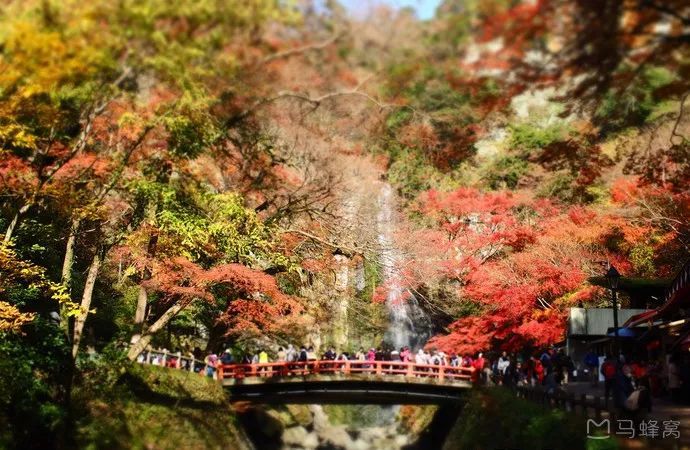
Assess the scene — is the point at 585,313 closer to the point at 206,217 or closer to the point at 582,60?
the point at 206,217

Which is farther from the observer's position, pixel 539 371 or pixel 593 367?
pixel 593 367

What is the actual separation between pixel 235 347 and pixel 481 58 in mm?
24474

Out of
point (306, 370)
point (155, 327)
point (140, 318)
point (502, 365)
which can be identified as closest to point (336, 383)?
point (306, 370)

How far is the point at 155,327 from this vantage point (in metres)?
14.4

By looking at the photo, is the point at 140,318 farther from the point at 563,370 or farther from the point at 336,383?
the point at 563,370

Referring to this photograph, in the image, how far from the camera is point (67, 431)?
13.2m

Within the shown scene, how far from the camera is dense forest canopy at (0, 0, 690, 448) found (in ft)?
22.1

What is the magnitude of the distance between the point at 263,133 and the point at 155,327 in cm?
601

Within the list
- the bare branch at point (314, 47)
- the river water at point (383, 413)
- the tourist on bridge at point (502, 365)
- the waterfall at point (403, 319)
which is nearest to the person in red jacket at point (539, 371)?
the tourist on bridge at point (502, 365)

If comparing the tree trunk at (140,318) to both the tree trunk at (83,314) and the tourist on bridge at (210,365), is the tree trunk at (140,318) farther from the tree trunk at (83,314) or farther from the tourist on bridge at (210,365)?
the tourist on bridge at (210,365)

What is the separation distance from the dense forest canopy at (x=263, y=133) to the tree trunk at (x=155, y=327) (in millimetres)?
78

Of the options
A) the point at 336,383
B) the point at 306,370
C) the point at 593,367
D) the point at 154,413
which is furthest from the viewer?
the point at 336,383

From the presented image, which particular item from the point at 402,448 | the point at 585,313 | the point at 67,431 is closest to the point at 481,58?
the point at 67,431

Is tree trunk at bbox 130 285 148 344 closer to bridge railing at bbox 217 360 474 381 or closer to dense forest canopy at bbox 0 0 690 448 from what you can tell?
dense forest canopy at bbox 0 0 690 448
